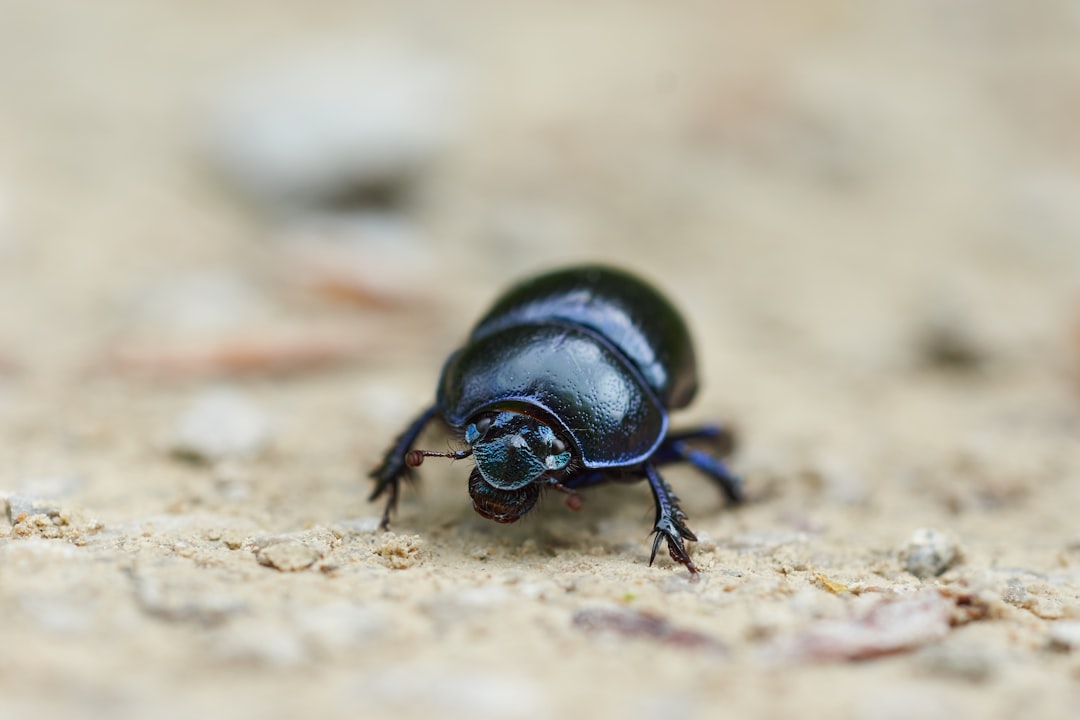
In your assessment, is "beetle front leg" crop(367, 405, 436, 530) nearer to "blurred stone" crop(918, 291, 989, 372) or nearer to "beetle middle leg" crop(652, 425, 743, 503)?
"beetle middle leg" crop(652, 425, 743, 503)

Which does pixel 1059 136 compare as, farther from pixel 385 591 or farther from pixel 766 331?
pixel 385 591

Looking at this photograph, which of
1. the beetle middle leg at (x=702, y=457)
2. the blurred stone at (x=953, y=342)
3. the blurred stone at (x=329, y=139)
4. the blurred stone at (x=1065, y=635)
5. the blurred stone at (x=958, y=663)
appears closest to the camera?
the blurred stone at (x=958, y=663)

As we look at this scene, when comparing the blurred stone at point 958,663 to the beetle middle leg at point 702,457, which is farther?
the beetle middle leg at point 702,457

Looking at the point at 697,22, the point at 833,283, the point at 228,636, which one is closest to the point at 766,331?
the point at 833,283

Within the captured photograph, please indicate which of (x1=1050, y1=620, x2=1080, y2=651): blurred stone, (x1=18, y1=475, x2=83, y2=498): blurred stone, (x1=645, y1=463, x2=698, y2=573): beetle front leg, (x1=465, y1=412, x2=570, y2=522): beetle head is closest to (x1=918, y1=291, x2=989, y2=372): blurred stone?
(x1=645, y1=463, x2=698, y2=573): beetle front leg

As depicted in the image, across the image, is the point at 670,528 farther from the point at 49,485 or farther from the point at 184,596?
the point at 49,485

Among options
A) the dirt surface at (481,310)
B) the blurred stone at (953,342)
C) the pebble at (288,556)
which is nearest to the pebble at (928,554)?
the dirt surface at (481,310)

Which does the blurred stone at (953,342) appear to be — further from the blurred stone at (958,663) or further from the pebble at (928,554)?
the blurred stone at (958,663)
